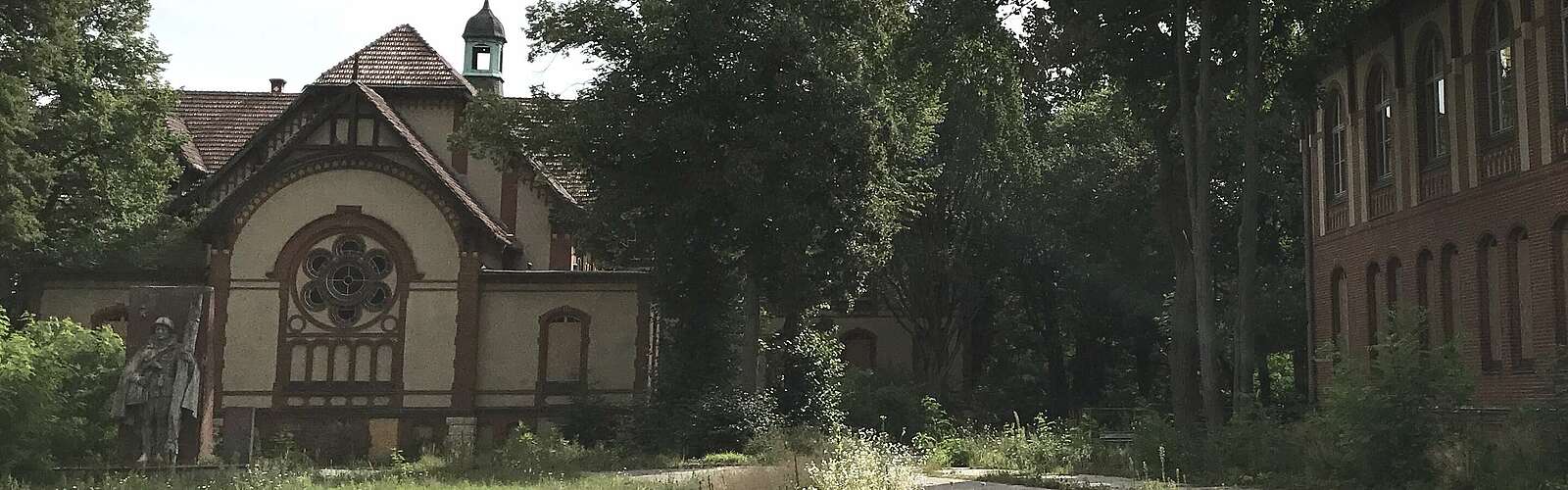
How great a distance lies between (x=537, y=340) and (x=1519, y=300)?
22.3 meters

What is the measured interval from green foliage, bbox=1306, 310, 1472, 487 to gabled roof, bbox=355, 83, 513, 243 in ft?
80.6

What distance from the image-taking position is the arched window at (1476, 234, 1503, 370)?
83.1 feet

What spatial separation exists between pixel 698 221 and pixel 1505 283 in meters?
14.1

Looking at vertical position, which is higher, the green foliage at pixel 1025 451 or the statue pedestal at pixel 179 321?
the statue pedestal at pixel 179 321

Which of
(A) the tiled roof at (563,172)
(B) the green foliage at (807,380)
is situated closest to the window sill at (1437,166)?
(B) the green foliage at (807,380)

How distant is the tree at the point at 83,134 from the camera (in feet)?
111

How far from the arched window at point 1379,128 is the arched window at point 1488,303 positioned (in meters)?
3.83

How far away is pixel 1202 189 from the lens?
26.4m

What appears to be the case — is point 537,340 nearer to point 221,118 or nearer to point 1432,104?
point 221,118

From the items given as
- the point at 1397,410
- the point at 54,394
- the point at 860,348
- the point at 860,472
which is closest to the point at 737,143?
the point at 54,394

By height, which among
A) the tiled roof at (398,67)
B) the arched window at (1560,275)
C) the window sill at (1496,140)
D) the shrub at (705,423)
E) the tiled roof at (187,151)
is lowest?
the shrub at (705,423)

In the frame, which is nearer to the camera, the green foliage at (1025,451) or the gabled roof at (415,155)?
the green foliage at (1025,451)

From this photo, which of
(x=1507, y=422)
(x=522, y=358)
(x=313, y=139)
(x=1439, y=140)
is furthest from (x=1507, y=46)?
(x=313, y=139)

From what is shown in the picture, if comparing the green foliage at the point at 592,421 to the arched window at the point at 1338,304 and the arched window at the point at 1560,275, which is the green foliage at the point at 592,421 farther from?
the arched window at the point at 1560,275
